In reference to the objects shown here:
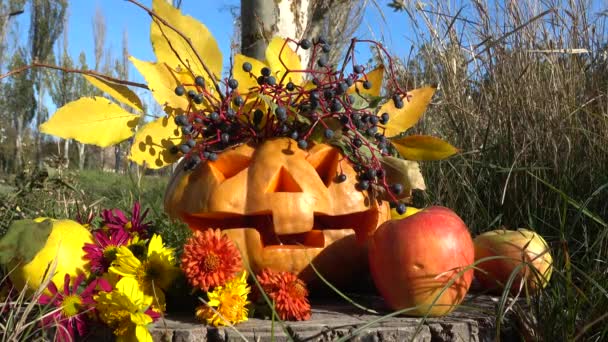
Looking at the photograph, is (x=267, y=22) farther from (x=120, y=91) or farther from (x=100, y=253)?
(x=100, y=253)

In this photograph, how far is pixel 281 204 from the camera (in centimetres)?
121

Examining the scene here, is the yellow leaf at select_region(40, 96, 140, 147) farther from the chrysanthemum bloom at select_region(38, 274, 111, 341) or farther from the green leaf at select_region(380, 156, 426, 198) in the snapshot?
the green leaf at select_region(380, 156, 426, 198)

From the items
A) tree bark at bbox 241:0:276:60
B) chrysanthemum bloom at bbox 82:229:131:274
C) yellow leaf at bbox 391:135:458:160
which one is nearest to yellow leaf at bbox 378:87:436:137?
yellow leaf at bbox 391:135:458:160

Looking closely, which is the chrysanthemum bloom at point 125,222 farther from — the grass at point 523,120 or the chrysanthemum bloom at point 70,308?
the grass at point 523,120

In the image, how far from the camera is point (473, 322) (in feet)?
3.40

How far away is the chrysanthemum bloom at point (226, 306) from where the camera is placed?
997mm

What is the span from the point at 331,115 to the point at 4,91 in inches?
851

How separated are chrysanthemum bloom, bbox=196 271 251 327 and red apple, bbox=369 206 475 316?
0.96 feet

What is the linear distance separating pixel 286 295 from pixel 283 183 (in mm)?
319

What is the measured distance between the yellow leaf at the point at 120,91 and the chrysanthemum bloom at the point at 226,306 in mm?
539

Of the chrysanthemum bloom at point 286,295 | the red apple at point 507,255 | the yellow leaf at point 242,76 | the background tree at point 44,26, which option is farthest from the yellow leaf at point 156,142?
the background tree at point 44,26

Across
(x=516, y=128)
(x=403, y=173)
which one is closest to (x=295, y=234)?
(x=403, y=173)

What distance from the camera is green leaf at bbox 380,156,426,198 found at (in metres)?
1.30

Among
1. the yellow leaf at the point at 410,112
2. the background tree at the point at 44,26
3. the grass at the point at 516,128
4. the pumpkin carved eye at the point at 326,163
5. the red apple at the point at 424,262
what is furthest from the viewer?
the background tree at the point at 44,26
